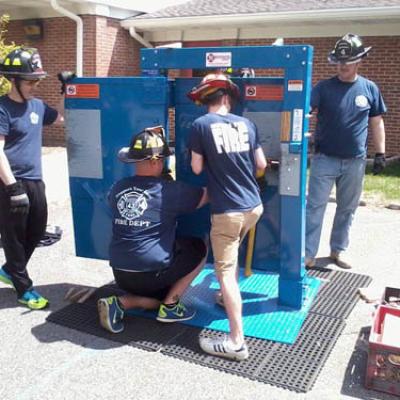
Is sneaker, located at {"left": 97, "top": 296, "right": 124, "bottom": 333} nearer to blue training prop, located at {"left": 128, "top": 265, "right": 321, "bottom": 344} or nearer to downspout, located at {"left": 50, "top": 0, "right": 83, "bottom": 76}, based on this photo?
blue training prop, located at {"left": 128, "top": 265, "right": 321, "bottom": 344}

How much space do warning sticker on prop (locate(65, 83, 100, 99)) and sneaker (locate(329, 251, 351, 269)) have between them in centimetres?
272

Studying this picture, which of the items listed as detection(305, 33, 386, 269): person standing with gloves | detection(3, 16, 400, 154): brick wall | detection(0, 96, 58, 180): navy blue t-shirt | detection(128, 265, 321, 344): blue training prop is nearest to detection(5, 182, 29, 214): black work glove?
detection(0, 96, 58, 180): navy blue t-shirt

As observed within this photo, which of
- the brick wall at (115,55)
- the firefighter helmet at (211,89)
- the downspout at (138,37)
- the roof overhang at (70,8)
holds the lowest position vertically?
the firefighter helmet at (211,89)

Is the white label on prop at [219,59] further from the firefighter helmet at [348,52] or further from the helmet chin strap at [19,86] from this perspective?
the helmet chin strap at [19,86]

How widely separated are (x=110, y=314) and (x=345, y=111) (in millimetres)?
2645

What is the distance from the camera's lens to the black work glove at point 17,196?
3.74 metres

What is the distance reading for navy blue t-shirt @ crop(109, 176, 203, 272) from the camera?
3.57 m

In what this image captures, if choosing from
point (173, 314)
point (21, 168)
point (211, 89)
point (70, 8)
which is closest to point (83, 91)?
point (21, 168)

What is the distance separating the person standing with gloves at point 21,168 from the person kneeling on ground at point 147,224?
2.42ft

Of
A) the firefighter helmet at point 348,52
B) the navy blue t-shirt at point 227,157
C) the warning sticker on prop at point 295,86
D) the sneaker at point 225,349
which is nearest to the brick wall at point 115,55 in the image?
the firefighter helmet at point 348,52

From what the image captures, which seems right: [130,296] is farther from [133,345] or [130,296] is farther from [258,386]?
[258,386]

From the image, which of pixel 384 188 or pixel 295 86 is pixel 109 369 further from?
pixel 384 188

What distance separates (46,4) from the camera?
1148cm

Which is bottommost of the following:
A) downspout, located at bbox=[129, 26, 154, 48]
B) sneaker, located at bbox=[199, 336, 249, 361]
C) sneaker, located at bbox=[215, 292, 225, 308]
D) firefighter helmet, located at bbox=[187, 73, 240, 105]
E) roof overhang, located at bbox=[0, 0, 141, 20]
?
sneaker, located at bbox=[199, 336, 249, 361]
